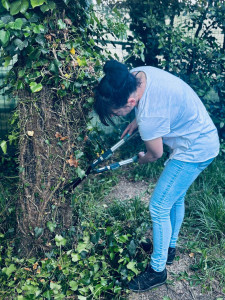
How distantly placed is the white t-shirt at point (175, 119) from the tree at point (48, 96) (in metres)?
0.49

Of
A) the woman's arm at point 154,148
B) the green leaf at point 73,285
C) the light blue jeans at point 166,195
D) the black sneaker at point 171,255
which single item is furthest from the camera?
the black sneaker at point 171,255

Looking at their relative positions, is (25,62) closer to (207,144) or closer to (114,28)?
(114,28)

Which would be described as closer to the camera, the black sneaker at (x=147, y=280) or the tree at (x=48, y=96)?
the tree at (x=48, y=96)

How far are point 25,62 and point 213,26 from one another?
10.2 ft

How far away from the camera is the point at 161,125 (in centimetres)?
226

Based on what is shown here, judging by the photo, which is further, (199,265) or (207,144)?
(199,265)

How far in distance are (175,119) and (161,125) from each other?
0.57ft

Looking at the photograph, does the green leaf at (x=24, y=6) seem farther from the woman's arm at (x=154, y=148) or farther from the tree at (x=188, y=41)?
the tree at (x=188, y=41)

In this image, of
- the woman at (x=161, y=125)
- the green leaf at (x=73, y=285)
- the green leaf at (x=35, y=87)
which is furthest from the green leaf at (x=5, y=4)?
the green leaf at (x=73, y=285)

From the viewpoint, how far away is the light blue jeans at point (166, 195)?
2.48 m

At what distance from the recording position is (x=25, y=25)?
2.30m

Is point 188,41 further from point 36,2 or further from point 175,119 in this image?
point 36,2

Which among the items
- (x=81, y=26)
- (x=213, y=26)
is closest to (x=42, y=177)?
(x=81, y=26)

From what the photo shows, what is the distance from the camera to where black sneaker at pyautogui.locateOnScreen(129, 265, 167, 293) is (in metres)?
2.74
